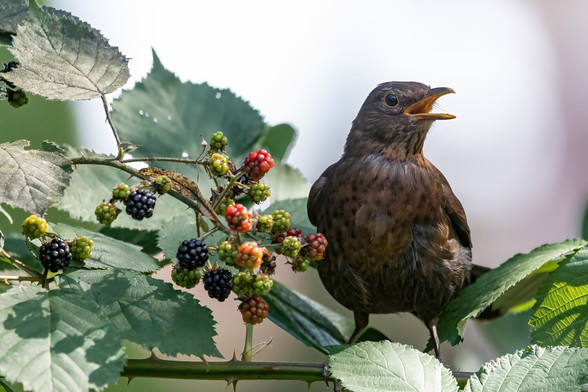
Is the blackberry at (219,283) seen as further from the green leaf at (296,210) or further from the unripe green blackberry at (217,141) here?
the green leaf at (296,210)

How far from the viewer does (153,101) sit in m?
2.72

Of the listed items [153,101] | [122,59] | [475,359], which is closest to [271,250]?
[122,59]

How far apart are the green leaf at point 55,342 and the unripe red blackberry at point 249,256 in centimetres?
30

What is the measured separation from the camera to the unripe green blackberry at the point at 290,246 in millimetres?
1707

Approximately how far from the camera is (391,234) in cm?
284

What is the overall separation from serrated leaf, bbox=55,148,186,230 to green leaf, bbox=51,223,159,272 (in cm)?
46

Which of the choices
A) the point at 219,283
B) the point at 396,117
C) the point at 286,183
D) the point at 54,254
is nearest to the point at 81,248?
the point at 54,254

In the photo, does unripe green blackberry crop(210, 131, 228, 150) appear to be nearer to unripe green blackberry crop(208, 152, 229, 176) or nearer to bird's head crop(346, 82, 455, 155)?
unripe green blackberry crop(208, 152, 229, 176)

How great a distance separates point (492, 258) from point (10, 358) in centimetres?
763

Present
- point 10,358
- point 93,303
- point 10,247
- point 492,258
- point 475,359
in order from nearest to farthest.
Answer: point 10,358 < point 93,303 < point 10,247 < point 475,359 < point 492,258

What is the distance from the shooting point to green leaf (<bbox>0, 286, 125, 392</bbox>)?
1334 millimetres

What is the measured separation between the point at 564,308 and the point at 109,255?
47.5 inches

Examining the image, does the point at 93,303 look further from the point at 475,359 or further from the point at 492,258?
the point at 492,258

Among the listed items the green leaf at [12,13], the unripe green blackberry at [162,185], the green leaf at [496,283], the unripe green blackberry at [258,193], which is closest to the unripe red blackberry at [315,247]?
the unripe green blackberry at [258,193]
